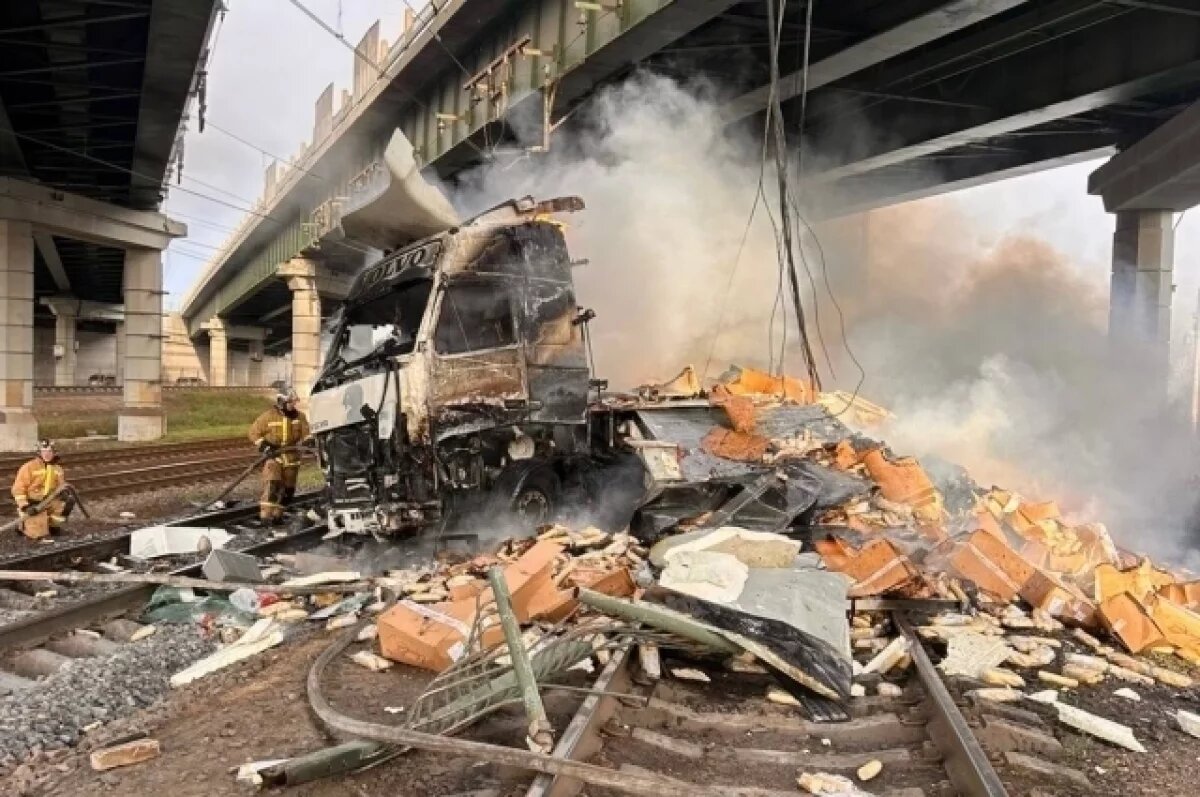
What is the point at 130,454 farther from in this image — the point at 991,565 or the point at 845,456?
the point at 991,565

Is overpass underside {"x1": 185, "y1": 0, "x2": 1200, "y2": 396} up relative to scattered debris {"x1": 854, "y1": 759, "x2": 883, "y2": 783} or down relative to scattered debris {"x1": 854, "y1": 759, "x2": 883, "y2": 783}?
up

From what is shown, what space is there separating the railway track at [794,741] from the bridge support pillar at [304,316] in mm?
26749

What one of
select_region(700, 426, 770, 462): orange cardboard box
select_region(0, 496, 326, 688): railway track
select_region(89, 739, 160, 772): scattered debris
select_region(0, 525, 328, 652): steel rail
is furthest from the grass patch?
select_region(89, 739, 160, 772): scattered debris

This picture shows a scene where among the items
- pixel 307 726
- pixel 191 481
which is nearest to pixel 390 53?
pixel 191 481

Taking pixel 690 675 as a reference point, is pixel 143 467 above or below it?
below

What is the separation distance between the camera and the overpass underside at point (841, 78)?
38.3ft

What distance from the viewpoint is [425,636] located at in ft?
15.7

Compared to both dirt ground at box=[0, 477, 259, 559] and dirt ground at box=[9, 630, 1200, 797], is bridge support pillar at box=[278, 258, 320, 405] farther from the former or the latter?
dirt ground at box=[9, 630, 1200, 797]

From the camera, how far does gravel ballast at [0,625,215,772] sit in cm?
397

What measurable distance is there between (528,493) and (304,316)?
83.0 feet

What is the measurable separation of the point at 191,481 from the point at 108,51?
7292 mm

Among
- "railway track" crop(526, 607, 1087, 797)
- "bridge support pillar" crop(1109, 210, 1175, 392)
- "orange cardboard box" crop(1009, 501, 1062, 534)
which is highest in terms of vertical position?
"bridge support pillar" crop(1109, 210, 1175, 392)

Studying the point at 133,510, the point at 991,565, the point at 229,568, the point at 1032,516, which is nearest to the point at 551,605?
the point at 229,568

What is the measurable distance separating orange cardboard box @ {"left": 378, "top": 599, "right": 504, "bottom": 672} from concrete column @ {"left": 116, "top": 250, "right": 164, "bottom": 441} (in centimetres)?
2244
